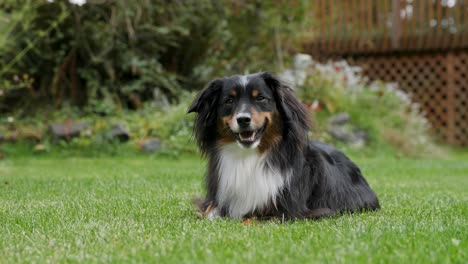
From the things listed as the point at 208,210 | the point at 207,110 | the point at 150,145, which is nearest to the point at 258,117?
the point at 207,110

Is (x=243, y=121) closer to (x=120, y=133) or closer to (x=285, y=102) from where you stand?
(x=285, y=102)

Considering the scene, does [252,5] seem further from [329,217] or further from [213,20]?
[329,217]

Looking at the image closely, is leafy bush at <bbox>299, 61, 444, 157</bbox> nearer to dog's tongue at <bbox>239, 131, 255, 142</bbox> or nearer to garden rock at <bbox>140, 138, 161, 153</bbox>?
garden rock at <bbox>140, 138, 161, 153</bbox>

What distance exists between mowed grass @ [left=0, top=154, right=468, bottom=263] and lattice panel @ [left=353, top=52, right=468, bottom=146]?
757 centimetres

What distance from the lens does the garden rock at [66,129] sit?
10328 millimetres

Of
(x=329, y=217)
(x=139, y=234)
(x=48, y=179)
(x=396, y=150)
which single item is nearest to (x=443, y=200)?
(x=329, y=217)

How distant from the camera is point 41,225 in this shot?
4.03 m

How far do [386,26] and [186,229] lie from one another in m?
11.6

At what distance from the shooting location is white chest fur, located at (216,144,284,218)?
4242 millimetres

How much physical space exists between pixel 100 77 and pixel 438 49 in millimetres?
7784

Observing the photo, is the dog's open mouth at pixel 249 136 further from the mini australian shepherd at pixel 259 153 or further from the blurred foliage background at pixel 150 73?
the blurred foliage background at pixel 150 73

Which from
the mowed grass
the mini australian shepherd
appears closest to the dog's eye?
the mini australian shepherd

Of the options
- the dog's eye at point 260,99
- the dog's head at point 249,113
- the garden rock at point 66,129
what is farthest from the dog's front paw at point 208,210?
the garden rock at point 66,129

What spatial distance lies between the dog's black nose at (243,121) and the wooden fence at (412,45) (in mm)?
10196
